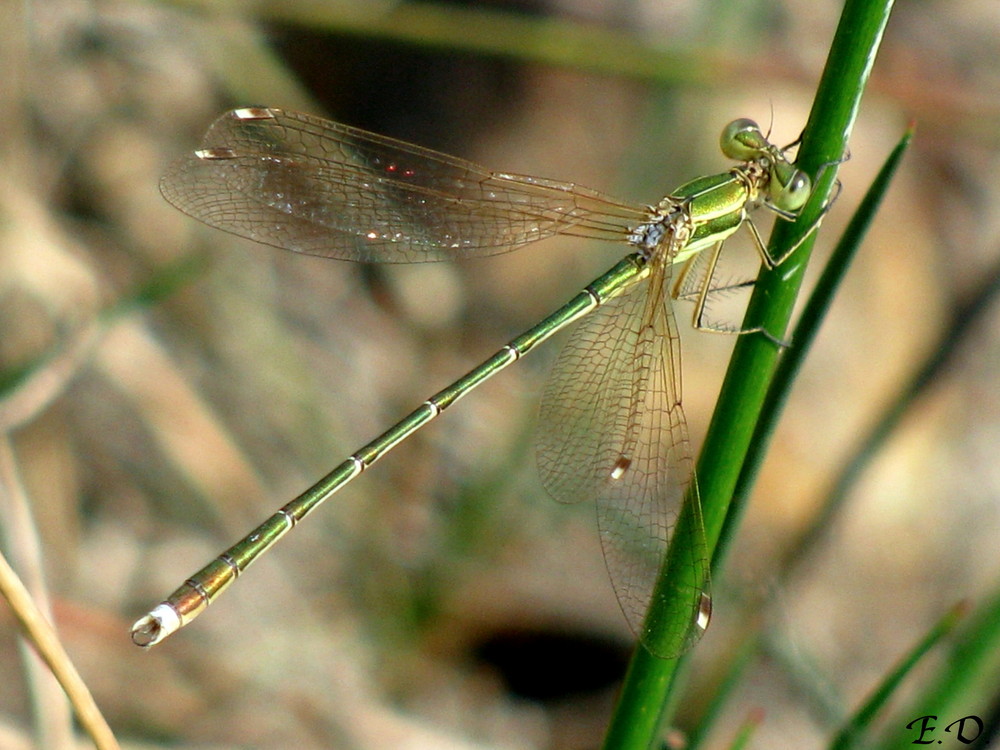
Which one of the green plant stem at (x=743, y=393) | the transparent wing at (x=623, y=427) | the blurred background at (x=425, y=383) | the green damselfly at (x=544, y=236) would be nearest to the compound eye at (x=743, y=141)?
the green damselfly at (x=544, y=236)

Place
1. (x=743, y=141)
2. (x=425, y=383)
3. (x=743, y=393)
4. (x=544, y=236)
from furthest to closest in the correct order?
(x=425, y=383)
(x=544, y=236)
(x=743, y=141)
(x=743, y=393)

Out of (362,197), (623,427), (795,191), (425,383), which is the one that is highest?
(425,383)

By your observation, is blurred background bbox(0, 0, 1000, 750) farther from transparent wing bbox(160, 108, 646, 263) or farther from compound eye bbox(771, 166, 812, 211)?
compound eye bbox(771, 166, 812, 211)

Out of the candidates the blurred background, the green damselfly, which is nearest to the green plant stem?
the green damselfly

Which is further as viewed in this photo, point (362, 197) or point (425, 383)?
point (425, 383)

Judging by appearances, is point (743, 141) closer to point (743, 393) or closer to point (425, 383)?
point (743, 393)

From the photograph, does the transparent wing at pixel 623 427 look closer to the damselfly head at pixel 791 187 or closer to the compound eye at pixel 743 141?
the compound eye at pixel 743 141

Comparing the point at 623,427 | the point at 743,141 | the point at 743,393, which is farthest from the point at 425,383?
the point at 743,393

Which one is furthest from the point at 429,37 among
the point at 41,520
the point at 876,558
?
the point at 876,558
